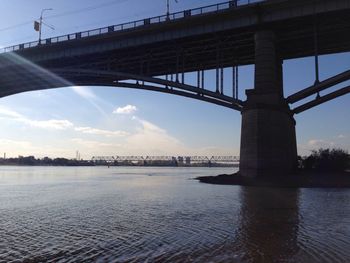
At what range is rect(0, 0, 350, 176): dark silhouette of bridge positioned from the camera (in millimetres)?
42812

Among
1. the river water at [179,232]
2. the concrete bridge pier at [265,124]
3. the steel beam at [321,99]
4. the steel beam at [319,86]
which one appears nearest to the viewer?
the river water at [179,232]

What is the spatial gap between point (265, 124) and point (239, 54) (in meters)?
17.0

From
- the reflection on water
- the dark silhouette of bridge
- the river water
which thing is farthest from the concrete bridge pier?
the river water

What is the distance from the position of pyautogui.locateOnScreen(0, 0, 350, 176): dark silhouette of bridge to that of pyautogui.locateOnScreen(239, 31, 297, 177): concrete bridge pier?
0.32 feet

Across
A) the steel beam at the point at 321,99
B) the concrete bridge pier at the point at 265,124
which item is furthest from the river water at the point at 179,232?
the steel beam at the point at 321,99

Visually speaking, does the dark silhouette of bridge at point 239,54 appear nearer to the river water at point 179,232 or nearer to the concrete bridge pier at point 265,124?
the concrete bridge pier at point 265,124

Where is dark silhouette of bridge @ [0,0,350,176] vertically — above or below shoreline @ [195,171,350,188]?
above

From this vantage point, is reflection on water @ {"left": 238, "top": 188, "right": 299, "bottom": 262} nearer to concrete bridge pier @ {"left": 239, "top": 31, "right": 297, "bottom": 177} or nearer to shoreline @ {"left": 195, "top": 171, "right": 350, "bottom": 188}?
shoreline @ {"left": 195, "top": 171, "right": 350, "bottom": 188}

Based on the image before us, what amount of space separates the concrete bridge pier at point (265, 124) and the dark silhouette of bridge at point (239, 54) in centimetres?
10

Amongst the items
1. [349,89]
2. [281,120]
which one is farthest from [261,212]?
[349,89]

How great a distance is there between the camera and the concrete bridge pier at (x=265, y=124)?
4197 cm

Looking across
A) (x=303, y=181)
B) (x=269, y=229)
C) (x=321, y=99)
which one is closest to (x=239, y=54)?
(x=321, y=99)

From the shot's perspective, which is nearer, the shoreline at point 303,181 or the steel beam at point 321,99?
the shoreline at point 303,181

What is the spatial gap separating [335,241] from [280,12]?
3541cm
